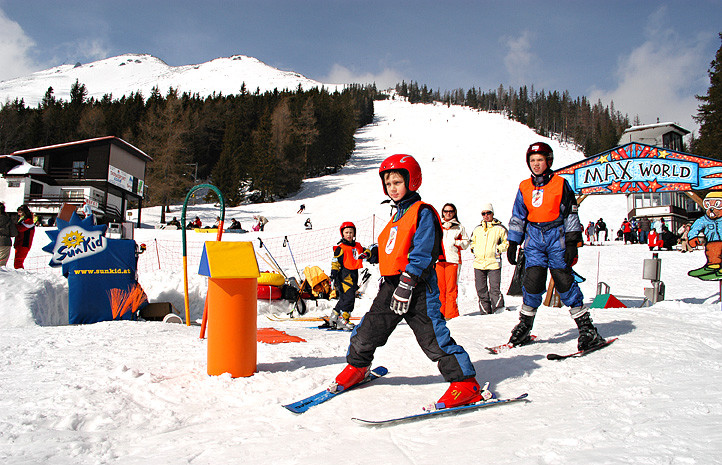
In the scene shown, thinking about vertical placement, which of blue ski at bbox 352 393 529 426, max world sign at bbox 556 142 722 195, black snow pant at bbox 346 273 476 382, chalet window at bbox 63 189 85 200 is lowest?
blue ski at bbox 352 393 529 426

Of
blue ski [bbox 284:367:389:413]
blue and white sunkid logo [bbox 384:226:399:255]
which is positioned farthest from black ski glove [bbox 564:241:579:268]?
blue ski [bbox 284:367:389:413]

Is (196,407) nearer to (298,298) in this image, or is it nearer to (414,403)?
(414,403)

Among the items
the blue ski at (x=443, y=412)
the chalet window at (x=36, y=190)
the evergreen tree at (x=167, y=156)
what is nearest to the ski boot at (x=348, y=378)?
the blue ski at (x=443, y=412)

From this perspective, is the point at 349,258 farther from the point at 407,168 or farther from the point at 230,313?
the point at 407,168

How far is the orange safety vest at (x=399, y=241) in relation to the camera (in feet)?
10.2

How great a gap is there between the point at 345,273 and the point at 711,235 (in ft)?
19.3

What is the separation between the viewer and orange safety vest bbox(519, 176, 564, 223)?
434cm

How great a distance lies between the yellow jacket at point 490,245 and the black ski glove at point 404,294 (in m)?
5.25

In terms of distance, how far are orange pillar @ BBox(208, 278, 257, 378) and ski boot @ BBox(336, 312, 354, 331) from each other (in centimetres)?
361

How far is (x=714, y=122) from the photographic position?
35.9 metres

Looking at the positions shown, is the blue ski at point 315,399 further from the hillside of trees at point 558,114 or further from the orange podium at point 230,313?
the hillside of trees at point 558,114

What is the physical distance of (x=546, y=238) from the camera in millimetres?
4406

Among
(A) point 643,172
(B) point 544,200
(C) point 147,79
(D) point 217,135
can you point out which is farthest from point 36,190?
(C) point 147,79

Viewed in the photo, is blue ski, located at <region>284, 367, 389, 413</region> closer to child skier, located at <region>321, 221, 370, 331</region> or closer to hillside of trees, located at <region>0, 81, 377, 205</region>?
child skier, located at <region>321, 221, 370, 331</region>
